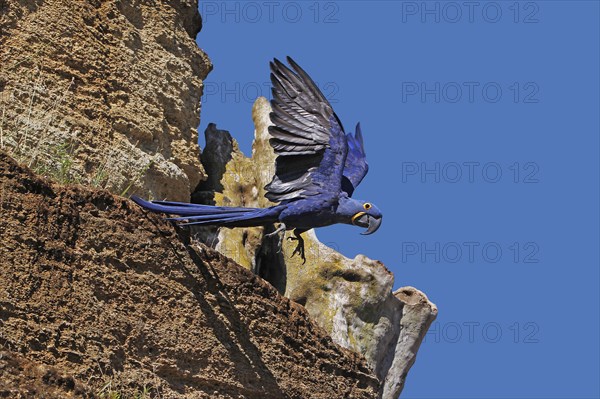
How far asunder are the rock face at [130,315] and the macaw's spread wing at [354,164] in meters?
1.35

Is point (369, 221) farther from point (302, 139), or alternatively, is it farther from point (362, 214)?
point (302, 139)

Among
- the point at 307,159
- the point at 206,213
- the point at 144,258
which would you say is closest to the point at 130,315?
the point at 144,258

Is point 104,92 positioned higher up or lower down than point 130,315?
higher up

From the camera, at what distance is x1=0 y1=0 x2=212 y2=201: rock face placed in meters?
11.5

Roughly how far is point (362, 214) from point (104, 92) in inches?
105

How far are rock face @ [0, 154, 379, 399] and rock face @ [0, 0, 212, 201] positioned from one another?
1.06m

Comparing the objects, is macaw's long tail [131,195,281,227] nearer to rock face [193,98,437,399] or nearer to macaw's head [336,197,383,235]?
macaw's head [336,197,383,235]

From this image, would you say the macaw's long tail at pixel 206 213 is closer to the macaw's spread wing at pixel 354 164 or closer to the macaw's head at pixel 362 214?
the macaw's head at pixel 362 214

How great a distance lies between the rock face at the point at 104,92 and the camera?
1147 cm

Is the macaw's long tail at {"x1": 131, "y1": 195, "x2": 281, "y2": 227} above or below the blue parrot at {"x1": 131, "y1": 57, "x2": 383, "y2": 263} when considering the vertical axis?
below

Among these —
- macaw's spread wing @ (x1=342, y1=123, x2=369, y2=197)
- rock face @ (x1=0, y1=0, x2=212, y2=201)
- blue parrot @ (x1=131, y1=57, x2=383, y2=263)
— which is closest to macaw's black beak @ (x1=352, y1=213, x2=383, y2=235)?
blue parrot @ (x1=131, y1=57, x2=383, y2=263)

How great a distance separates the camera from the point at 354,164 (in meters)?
12.2

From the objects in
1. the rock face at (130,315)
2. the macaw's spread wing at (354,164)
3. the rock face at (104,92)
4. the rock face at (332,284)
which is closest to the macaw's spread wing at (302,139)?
the macaw's spread wing at (354,164)

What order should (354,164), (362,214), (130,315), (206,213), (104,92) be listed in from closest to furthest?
(130,315), (206,213), (362,214), (104,92), (354,164)
